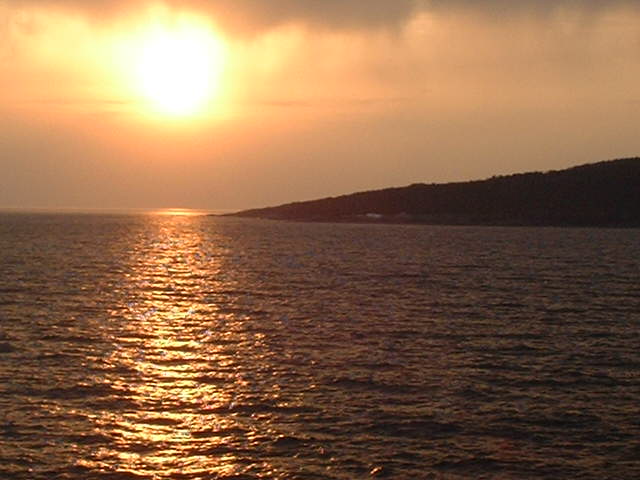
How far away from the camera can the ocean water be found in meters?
22.8

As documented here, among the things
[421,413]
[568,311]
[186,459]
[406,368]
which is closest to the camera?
[186,459]

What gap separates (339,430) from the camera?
25297 millimetres

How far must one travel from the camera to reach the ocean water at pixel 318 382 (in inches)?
899

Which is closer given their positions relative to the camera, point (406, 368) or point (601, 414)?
point (601, 414)

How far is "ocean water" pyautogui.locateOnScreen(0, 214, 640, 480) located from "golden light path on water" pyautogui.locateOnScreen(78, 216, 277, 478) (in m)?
0.09

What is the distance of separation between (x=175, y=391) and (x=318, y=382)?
508 centimetres

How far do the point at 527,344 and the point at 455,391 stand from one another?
429 inches

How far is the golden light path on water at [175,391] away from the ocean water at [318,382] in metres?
0.09

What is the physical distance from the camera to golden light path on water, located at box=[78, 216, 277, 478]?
2277 cm

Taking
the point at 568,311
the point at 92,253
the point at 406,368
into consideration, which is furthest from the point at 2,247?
the point at 406,368

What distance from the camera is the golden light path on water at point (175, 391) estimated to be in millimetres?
22766

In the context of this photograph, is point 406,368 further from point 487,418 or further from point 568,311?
point 568,311

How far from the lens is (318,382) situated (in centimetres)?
3133

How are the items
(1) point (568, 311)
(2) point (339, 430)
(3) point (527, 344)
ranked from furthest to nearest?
(1) point (568, 311) < (3) point (527, 344) < (2) point (339, 430)
